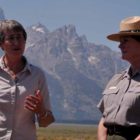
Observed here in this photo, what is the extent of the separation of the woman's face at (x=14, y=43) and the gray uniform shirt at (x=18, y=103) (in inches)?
6.9

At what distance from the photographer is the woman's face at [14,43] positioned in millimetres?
4953

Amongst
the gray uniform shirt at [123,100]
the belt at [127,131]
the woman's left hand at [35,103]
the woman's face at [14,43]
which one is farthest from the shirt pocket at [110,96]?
the woman's face at [14,43]

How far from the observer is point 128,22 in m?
5.00

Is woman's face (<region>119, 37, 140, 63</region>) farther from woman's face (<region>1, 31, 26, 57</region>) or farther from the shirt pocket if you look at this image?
woman's face (<region>1, 31, 26, 57</region>)

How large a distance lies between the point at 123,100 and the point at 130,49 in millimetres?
503

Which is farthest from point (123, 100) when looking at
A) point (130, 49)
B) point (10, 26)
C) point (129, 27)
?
point (10, 26)

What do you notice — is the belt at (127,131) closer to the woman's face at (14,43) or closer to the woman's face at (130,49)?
the woman's face at (130,49)

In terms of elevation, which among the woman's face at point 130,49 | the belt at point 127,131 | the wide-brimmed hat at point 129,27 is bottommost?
the belt at point 127,131

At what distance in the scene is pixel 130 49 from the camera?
490 centimetres

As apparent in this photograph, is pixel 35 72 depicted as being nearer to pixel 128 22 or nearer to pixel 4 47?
pixel 4 47

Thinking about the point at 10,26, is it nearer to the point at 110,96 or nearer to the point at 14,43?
the point at 14,43

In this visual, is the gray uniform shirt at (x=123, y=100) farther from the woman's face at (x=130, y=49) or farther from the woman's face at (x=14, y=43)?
the woman's face at (x=14, y=43)

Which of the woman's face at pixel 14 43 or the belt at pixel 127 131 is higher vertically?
the woman's face at pixel 14 43

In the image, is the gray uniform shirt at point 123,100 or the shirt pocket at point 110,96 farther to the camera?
the shirt pocket at point 110,96
